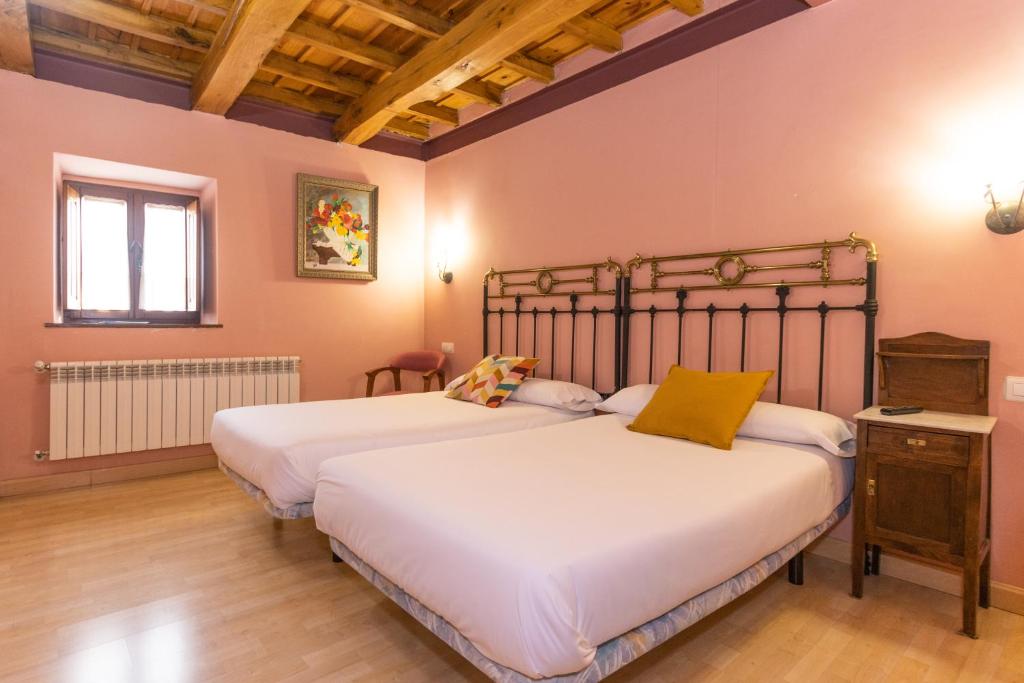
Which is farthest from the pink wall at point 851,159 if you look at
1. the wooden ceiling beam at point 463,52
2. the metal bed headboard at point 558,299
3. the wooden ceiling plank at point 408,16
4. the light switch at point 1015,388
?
the wooden ceiling plank at point 408,16

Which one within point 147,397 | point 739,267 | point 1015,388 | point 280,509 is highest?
point 739,267

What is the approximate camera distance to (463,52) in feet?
10.0

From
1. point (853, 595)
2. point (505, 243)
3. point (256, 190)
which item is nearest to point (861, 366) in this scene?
point (853, 595)

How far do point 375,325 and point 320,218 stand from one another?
0.98m

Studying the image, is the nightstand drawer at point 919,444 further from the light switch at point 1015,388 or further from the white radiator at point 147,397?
the white radiator at point 147,397

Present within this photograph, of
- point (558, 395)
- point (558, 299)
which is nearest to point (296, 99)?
point (558, 299)

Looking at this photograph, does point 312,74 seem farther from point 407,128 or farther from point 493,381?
point 493,381

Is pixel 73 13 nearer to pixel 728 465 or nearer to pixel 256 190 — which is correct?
pixel 256 190

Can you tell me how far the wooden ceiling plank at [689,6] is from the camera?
2.85 m

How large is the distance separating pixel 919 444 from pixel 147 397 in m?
4.28

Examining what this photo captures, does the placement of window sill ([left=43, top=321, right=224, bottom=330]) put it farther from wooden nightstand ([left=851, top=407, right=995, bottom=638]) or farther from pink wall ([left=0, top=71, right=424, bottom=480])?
wooden nightstand ([left=851, top=407, right=995, bottom=638])

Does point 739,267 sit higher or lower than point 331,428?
higher

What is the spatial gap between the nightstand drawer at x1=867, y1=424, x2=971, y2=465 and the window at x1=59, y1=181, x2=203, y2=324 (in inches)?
176

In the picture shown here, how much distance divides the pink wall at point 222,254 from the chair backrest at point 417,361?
23 cm
